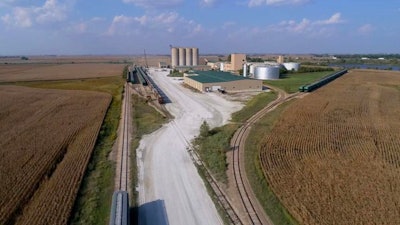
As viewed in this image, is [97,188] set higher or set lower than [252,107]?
lower

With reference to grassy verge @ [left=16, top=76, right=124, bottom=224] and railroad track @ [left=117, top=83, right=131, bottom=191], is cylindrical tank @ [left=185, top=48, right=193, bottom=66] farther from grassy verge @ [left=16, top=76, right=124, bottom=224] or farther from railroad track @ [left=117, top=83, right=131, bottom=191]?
grassy verge @ [left=16, top=76, right=124, bottom=224]

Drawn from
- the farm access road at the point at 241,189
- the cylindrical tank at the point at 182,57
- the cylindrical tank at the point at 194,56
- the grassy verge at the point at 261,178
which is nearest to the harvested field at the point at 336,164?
the grassy verge at the point at 261,178

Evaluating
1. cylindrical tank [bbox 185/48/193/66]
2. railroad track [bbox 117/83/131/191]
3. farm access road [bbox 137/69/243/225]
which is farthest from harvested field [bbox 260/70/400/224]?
cylindrical tank [bbox 185/48/193/66]

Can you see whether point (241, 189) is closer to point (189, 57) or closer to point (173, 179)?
point (173, 179)

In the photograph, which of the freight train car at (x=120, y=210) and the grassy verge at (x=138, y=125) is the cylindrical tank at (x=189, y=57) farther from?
the freight train car at (x=120, y=210)

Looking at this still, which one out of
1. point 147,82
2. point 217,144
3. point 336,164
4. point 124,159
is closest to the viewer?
point 336,164

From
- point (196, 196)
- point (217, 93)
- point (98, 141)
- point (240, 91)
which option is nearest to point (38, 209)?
point (196, 196)

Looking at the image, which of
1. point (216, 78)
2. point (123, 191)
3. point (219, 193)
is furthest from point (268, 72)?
point (123, 191)
